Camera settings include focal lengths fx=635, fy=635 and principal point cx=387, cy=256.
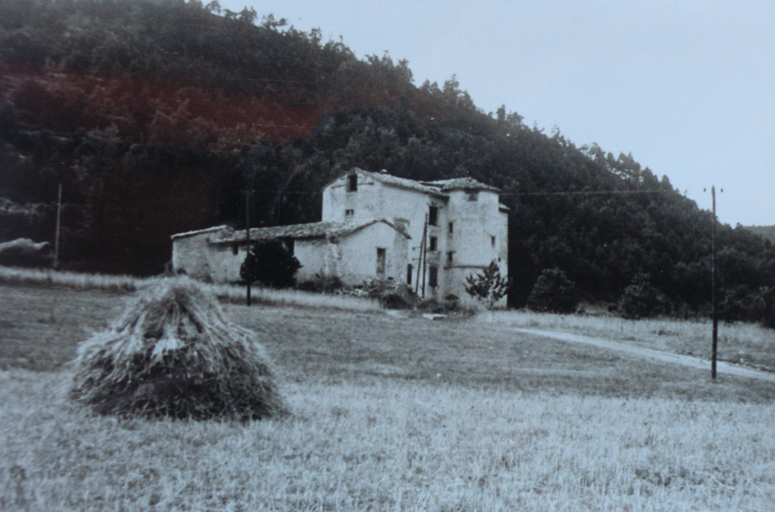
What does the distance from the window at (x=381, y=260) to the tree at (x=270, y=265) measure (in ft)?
10.3

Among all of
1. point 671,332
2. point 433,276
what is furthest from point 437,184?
point 671,332

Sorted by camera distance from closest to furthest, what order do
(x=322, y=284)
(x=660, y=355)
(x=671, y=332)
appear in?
(x=322, y=284) → (x=660, y=355) → (x=671, y=332)

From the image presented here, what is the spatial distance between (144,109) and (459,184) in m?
9.90

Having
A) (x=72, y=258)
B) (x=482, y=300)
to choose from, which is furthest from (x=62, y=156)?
(x=482, y=300)

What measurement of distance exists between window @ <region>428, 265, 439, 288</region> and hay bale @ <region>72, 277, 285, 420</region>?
10.5 meters

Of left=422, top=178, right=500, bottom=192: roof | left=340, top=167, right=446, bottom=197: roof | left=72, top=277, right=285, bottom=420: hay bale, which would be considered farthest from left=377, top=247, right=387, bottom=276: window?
left=72, top=277, right=285, bottom=420: hay bale

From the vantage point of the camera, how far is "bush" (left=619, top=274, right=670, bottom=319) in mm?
12180

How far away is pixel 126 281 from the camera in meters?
4.86

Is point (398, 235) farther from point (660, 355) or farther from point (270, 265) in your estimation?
point (270, 265)

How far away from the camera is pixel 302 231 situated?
9492 mm

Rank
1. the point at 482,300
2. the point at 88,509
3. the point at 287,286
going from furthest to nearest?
the point at 482,300 < the point at 287,286 < the point at 88,509

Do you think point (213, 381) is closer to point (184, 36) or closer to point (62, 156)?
point (62, 156)

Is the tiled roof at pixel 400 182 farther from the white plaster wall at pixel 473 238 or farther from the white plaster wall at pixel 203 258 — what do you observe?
the white plaster wall at pixel 203 258

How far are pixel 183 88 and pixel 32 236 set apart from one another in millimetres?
2137
